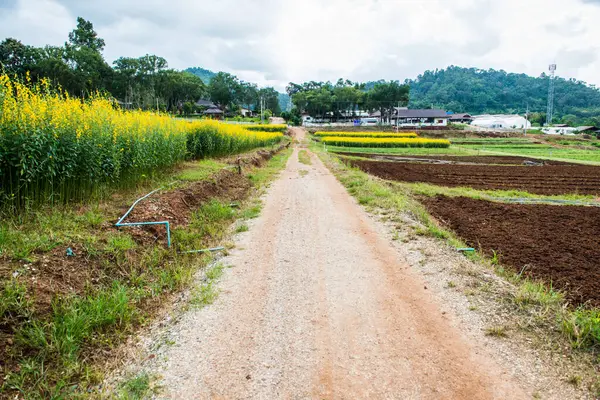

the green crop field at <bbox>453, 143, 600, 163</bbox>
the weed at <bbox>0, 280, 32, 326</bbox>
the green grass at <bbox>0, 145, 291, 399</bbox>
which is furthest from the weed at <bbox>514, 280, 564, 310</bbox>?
the green crop field at <bbox>453, 143, 600, 163</bbox>

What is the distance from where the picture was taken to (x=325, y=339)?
12.3 feet

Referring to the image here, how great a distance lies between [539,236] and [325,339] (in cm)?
651

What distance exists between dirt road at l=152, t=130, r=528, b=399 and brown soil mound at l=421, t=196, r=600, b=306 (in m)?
2.28

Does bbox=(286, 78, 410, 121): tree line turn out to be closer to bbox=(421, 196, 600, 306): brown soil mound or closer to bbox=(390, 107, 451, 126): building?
bbox=(390, 107, 451, 126): building

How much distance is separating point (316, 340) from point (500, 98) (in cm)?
17298

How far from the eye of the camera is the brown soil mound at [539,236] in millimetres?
5543

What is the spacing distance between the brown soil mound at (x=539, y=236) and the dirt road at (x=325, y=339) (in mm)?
2277

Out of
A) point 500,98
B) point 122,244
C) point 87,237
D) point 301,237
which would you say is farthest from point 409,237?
point 500,98

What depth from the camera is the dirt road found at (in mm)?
3035

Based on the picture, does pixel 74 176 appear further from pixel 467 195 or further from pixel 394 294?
pixel 467 195

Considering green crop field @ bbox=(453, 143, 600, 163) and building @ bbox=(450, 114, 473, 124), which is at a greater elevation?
building @ bbox=(450, 114, 473, 124)

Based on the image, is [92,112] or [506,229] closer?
[92,112]

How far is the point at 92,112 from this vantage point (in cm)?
739

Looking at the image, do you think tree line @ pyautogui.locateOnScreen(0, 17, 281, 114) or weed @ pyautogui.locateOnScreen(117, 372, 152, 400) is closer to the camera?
weed @ pyautogui.locateOnScreen(117, 372, 152, 400)
